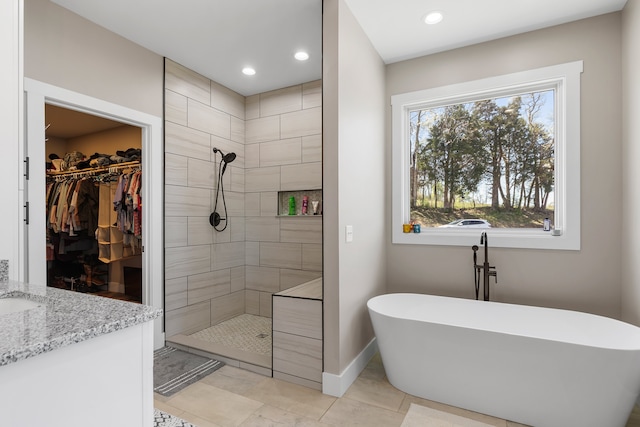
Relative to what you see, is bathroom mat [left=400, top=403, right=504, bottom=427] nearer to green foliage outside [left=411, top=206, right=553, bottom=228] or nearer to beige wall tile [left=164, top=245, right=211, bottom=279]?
green foliage outside [left=411, top=206, right=553, bottom=228]

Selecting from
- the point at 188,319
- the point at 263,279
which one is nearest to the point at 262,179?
the point at 263,279

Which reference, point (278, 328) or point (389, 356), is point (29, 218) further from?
point (389, 356)

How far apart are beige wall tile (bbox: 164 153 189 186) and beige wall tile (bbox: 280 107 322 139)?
3.77 ft

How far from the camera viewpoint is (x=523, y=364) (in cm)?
193

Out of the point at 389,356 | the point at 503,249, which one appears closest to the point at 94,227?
the point at 389,356

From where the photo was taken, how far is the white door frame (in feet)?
7.34

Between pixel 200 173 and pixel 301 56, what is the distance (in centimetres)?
156

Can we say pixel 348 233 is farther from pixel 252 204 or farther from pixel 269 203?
pixel 252 204

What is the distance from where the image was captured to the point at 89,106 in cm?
254

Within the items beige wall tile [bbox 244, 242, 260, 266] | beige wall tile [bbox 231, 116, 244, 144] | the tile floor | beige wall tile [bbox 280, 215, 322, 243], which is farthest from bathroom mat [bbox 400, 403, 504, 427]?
beige wall tile [bbox 231, 116, 244, 144]

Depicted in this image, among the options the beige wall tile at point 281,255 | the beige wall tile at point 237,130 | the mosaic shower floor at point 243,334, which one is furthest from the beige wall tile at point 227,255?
the beige wall tile at point 237,130

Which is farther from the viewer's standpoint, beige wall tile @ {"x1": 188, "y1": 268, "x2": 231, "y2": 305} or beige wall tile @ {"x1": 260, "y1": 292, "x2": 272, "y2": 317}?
beige wall tile @ {"x1": 260, "y1": 292, "x2": 272, "y2": 317}

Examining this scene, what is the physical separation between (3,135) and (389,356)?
2514 millimetres

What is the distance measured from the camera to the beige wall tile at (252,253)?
13.3ft
